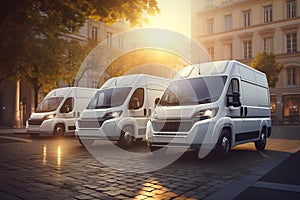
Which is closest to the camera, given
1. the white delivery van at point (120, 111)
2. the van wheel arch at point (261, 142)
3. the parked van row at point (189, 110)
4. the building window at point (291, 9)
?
the parked van row at point (189, 110)

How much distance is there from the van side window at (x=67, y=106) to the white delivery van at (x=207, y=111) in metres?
7.68

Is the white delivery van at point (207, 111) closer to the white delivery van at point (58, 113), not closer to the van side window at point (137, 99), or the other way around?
the van side window at point (137, 99)

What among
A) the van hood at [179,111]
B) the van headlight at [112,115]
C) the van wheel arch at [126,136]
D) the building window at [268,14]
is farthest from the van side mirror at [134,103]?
the building window at [268,14]

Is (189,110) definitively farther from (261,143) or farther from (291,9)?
(291,9)

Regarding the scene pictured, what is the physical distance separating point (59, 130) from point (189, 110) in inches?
363

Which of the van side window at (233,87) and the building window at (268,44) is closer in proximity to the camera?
the van side window at (233,87)

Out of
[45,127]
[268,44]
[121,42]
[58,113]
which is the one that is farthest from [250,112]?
[268,44]

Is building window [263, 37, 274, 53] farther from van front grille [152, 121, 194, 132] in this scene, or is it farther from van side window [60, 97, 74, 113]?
van front grille [152, 121, 194, 132]

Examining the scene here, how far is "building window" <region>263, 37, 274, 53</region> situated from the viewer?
130 ft

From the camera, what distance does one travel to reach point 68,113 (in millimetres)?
15414

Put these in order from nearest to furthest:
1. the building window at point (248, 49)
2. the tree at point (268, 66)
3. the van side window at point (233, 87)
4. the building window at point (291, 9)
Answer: the van side window at point (233, 87)
the tree at point (268, 66)
the building window at point (291, 9)
the building window at point (248, 49)

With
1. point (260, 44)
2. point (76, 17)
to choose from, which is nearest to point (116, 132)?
point (76, 17)

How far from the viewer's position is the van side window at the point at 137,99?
35.1 feet

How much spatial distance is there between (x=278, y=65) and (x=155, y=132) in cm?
2915
